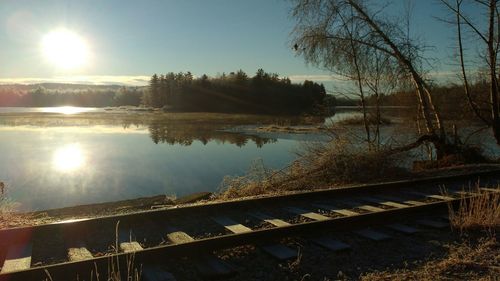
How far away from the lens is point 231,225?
675 centimetres

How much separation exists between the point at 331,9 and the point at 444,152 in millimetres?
6396

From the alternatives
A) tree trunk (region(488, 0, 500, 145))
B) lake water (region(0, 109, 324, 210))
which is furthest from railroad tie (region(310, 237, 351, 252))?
tree trunk (region(488, 0, 500, 145))

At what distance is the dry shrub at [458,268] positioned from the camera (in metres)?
5.07

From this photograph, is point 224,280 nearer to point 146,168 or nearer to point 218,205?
point 218,205

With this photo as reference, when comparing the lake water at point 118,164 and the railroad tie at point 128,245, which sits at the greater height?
the railroad tie at point 128,245

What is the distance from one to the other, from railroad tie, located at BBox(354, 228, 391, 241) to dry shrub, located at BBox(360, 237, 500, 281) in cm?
84

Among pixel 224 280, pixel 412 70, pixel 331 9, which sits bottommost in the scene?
pixel 224 280

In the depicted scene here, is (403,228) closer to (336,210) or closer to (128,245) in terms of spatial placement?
(336,210)

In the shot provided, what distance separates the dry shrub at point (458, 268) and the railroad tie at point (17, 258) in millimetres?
3554

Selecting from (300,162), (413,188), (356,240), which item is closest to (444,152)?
(300,162)

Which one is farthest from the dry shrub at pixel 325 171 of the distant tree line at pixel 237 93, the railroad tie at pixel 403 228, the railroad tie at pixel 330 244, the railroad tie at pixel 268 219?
the distant tree line at pixel 237 93

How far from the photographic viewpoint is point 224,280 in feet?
16.4

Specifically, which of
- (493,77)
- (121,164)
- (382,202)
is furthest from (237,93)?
(382,202)

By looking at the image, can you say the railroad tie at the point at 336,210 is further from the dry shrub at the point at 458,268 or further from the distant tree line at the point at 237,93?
the distant tree line at the point at 237,93
